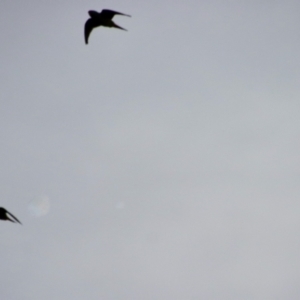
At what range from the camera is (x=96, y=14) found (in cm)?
1038

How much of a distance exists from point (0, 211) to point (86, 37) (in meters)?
6.95

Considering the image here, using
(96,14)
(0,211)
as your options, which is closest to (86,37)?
(96,14)

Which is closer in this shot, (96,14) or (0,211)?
(0,211)

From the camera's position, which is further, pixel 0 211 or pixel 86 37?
pixel 86 37

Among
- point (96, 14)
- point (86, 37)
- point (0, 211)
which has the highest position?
point (96, 14)

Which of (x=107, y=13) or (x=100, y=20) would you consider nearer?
(x=107, y=13)

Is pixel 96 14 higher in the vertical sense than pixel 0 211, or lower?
higher

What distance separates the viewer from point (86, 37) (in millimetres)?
10539

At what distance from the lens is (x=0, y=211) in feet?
25.4

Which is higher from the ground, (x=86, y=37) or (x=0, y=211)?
(x=86, y=37)

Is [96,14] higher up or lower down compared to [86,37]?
higher up

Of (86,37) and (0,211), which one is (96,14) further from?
(0,211)

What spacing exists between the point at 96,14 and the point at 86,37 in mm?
926
